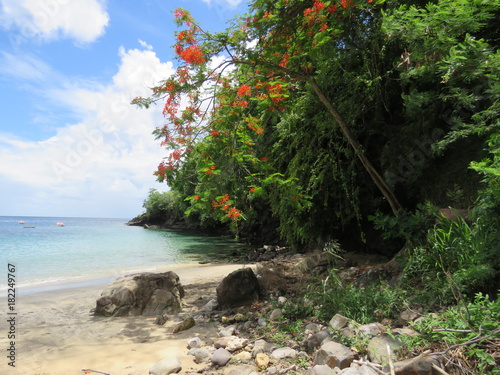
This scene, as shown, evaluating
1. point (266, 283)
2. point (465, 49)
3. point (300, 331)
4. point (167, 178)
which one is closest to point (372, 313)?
point (300, 331)

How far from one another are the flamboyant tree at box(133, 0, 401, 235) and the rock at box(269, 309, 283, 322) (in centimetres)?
164

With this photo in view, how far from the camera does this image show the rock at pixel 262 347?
3.07 meters

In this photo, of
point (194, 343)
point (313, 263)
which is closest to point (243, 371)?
point (194, 343)

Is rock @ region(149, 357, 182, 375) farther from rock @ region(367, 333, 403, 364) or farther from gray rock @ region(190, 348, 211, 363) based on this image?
rock @ region(367, 333, 403, 364)

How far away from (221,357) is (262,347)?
0.46 meters

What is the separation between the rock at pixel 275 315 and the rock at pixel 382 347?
5.34 feet

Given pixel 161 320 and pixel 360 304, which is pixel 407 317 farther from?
pixel 161 320

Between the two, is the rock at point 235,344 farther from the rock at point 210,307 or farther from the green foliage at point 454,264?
the green foliage at point 454,264

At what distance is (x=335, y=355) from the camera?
8.04 feet

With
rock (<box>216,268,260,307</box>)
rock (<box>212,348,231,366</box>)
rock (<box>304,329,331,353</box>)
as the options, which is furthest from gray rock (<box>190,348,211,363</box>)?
rock (<box>216,268,260,307</box>)

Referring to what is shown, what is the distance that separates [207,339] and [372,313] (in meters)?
2.03

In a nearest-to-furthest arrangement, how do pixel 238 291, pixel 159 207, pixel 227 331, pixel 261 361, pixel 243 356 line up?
pixel 261 361 < pixel 243 356 < pixel 227 331 < pixel 238 291 < pixel 159 207

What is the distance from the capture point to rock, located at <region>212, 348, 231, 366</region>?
292cm

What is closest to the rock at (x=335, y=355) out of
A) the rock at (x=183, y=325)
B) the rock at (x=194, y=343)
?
the rock at (x=194, y=343)
